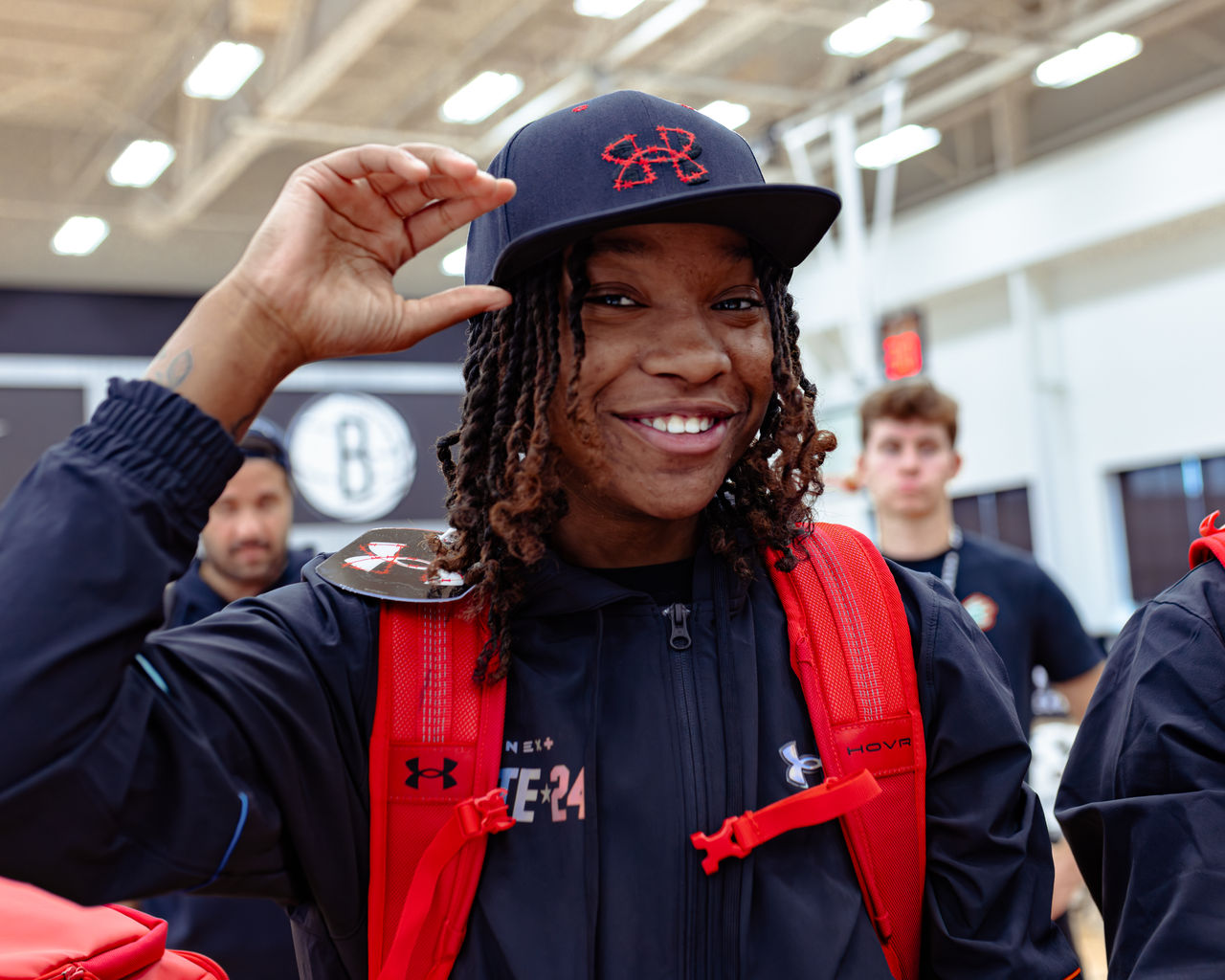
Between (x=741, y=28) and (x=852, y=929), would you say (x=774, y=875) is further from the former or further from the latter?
(x=741, y=28)

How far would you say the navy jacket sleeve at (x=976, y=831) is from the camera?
58.7 inches

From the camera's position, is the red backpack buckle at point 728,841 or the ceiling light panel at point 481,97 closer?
the red backpack buckle at point 728,841

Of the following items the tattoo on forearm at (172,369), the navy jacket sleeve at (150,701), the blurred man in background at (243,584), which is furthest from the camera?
the blurred man in background at (243,584)

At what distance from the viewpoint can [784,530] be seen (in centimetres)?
167

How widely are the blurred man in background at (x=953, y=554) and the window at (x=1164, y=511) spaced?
8124 millimetres

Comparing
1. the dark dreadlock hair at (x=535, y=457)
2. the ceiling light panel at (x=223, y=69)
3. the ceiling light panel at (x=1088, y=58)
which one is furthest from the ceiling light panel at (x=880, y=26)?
the dark dreadlock hair at (x=535, y=457)

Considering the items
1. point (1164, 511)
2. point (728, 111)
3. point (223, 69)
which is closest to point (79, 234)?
point (223, 69)

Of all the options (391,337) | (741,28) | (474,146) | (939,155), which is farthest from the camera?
(939,155)

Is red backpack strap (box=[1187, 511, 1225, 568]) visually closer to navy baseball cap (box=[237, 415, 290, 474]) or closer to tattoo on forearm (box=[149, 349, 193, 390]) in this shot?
tattoo on forearm (box=[149, 349, 193, 390])

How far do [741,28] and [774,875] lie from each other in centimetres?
922

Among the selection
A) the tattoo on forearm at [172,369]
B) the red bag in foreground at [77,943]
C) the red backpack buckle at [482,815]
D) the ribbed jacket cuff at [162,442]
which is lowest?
the red bag in foreground at [77,943]

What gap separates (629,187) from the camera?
153 centimetres

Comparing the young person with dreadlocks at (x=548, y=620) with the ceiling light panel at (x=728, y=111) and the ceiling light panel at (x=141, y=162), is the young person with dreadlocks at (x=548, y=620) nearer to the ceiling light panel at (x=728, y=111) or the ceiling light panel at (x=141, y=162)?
the ceiling light panel at (x=728, y=111)

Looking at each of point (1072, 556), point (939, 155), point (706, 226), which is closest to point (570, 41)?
point (939, 155)
